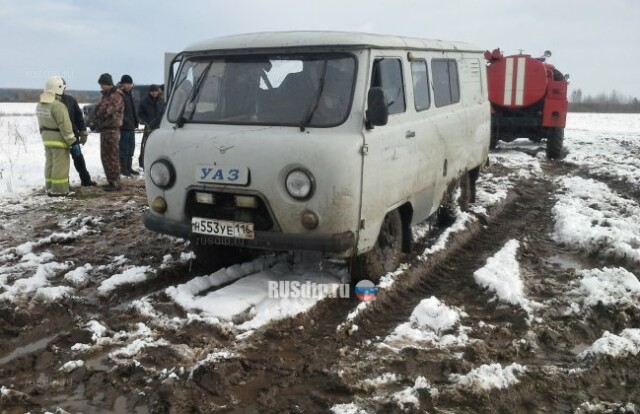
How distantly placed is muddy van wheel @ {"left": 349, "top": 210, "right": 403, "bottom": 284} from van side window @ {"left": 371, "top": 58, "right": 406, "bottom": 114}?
0.98 meters

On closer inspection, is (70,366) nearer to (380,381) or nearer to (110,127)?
(380,381)

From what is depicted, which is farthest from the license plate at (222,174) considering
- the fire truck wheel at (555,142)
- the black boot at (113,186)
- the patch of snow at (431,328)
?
the fire truck wheel at (555,142)

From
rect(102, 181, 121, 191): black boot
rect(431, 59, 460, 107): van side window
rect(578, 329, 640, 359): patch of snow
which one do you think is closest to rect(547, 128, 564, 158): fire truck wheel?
rect(431, 59, 460, 107): van side window

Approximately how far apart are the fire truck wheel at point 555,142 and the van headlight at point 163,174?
11.6 m

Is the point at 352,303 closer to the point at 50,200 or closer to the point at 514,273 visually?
the point at 514,273

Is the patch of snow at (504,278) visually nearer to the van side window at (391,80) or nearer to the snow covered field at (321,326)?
the snow covered field at (321,326)

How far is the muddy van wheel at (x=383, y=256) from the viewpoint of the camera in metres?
5.26

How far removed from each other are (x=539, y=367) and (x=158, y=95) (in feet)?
29.1

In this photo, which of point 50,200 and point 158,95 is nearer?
point 50,200

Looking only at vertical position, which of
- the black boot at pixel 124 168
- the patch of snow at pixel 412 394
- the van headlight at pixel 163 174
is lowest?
the patch of snow at pixel 412 394

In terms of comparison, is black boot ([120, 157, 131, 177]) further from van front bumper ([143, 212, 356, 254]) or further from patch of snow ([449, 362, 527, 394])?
patch of snow ([449, 362, 527, 394])

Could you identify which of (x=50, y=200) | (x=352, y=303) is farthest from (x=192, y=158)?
(x=50, y=200)

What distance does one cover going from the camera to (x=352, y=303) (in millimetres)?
5051

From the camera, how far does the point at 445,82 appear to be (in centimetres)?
686
